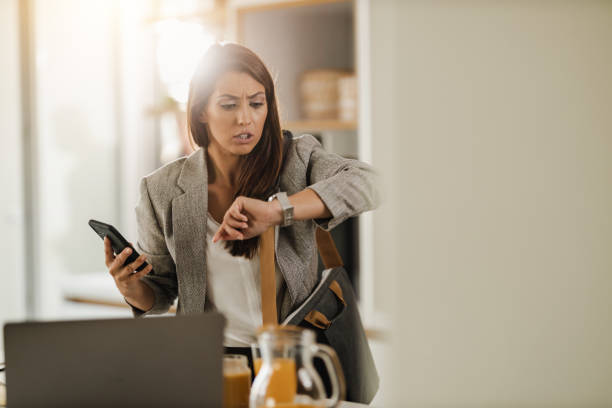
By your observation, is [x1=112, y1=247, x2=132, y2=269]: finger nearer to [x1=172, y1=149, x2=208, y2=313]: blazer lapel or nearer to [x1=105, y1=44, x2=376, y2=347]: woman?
[x1=105, y1=44, x2=376, y2=347]: woman

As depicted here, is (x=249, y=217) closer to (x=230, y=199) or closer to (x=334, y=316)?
(x=230, y=199)

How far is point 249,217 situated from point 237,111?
240mm

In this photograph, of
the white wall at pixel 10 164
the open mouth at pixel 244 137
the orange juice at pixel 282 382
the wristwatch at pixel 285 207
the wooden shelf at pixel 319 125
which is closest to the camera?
the orange juice at pixel 282 382

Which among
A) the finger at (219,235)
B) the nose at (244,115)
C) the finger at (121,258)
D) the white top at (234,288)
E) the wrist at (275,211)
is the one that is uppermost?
the nose at (244,115)

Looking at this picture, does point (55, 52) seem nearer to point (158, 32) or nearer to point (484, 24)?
point (158, 32)

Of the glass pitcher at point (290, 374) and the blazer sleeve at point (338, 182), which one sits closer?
the glass pitcher at point (290, 374)

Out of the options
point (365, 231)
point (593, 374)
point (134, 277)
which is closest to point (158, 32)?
point (365, 231)

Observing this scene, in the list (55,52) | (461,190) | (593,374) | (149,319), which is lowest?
(593,374)

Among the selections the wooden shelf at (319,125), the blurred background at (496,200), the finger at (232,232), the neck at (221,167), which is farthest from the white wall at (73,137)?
the blurred background at (496,200)

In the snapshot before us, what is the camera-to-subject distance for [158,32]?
3385 millimetres

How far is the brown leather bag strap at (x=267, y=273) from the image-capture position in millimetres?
1390

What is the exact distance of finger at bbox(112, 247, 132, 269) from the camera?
1396mm

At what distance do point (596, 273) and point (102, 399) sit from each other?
2.68 ft

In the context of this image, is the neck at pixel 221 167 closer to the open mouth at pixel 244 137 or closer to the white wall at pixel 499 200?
the open mouth at pixel 244 137
